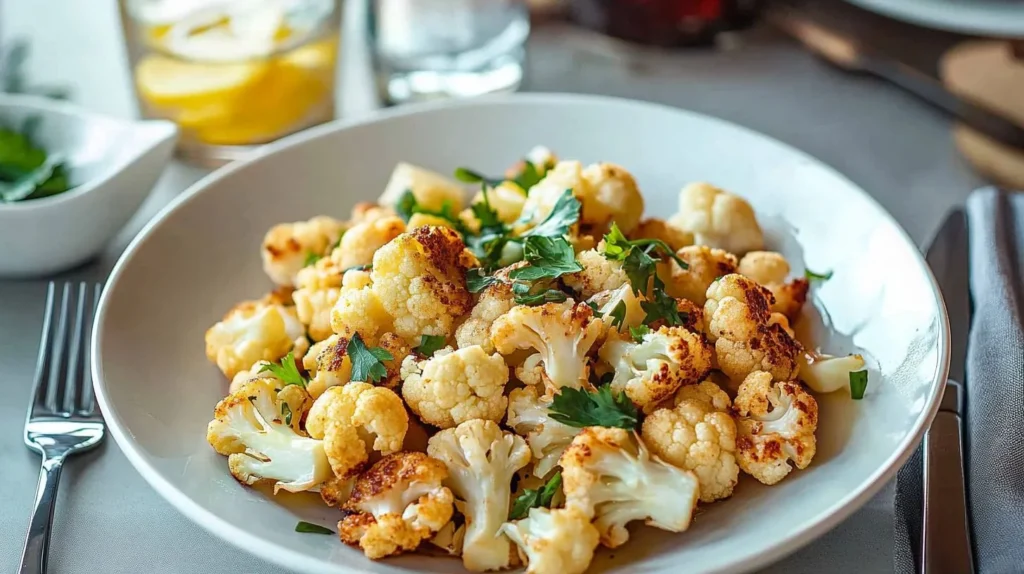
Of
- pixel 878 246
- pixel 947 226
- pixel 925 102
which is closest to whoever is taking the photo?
pixel 878 246

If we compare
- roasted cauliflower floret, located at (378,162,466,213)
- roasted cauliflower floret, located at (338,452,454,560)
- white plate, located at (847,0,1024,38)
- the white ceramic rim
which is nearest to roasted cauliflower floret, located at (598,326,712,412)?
roasted cauliflower floret, located at (338,452,454,560)

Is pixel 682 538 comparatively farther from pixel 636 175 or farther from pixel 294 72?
pixel 294 72

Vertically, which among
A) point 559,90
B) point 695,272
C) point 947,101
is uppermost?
point 695,272

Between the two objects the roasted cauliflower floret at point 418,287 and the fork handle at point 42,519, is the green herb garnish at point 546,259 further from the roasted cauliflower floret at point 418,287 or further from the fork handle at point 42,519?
the fork handle at point 42,519

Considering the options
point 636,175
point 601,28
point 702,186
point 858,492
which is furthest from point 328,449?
point 601,28

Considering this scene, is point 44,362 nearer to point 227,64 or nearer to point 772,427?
point 227,64

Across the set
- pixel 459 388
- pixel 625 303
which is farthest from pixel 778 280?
pixel 459 388

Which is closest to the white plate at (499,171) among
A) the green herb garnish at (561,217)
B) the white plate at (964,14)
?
the green herb garnish at (561,217)
